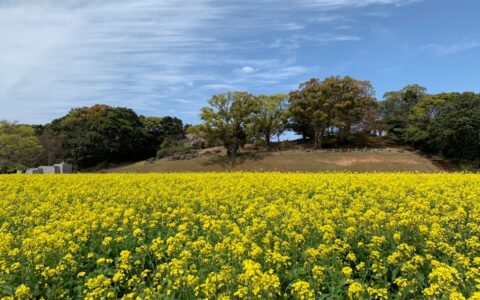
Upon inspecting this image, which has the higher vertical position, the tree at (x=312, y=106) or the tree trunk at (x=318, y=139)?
the tree at (x=312, y=106)

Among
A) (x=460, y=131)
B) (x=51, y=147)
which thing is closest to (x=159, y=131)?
(x=51, y=147)

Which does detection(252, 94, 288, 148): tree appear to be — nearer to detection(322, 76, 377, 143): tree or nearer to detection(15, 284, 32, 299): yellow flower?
detection(322, 76, 377, 143): tree

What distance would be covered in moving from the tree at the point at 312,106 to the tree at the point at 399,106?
479 inches

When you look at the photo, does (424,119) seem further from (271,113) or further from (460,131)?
(271,113)

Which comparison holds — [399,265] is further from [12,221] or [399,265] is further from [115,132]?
[115,132]

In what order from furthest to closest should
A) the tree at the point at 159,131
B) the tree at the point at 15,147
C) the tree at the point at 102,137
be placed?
the tree at the point at 159,131 → the tree at the point at 102,137 → the tree at the point at 15,147

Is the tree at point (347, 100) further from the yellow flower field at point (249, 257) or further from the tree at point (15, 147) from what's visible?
the yellow flower field at point (249, 257)

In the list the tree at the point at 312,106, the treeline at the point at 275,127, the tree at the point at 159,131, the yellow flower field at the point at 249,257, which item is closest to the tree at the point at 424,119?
the treeline at the point at 275,127

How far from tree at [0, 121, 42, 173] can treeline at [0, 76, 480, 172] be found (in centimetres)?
12

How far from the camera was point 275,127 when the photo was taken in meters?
67.9

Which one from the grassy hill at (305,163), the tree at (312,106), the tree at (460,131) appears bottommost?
the grassy hill at (305,163)

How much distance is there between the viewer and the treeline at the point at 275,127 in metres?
54.8

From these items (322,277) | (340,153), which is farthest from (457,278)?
(340,153)

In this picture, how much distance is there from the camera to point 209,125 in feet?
183
